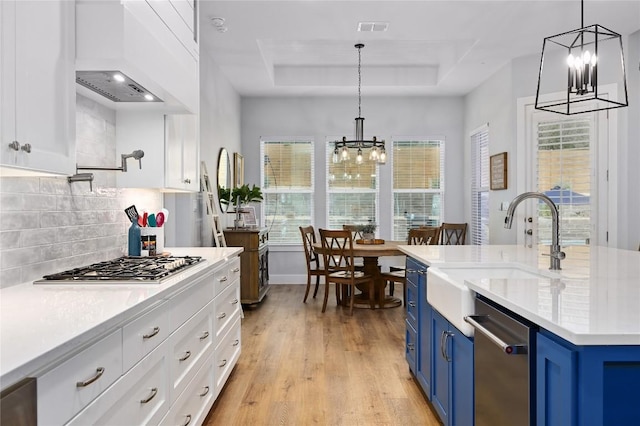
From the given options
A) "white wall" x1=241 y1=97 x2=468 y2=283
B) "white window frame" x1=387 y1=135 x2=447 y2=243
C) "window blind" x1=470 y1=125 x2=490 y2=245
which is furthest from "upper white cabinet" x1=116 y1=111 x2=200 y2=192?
"white window frame" x1=387 y1=135 x2=447 y2=243

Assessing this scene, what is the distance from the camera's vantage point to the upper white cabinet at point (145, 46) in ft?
6.27

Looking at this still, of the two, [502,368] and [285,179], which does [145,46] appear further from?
[285,179]

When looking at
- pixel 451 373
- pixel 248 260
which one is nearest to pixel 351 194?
pixel 248 260

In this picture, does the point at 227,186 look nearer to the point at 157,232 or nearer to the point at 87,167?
the point at 157,232

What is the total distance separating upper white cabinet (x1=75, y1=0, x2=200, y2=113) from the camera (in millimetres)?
1910

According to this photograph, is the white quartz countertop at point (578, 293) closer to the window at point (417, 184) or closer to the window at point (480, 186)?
the window at point (480, 186)

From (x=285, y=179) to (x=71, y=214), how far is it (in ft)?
16.5

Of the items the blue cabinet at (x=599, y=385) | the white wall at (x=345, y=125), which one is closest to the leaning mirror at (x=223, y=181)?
the white wall at (x=345, y=125)

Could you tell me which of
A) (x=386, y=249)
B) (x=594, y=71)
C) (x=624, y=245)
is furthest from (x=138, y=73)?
(x=624, y=245)

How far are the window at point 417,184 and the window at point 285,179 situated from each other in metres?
1.32

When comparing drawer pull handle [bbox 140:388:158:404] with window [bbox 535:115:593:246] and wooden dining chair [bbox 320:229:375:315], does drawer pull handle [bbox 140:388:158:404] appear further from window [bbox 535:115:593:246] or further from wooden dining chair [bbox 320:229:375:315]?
window [bbox 535:115:593:246]

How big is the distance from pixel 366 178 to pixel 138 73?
5.45 m

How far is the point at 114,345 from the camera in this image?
4.64 ft

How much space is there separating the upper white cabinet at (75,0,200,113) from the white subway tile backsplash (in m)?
0.21
